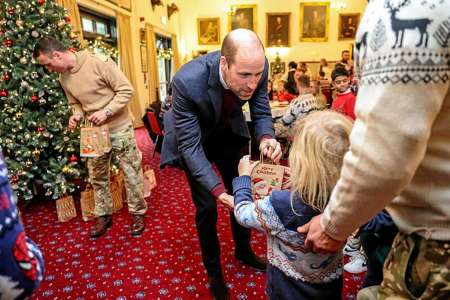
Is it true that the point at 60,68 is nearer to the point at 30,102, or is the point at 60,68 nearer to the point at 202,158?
the point at 30,102

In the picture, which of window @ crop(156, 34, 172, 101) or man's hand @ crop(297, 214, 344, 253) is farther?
window @ crop(156, 34, 172, 101)

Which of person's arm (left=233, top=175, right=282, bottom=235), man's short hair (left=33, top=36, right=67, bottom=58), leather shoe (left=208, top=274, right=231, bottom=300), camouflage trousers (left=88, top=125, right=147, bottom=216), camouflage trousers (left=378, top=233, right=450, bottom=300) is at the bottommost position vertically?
leather shoe (left=208, top=274, right=231, bottom=300)

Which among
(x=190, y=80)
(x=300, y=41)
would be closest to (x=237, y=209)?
(x=190, y=80)

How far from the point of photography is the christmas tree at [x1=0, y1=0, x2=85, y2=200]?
3.48 meters

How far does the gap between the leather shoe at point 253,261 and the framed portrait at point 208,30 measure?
1221cm

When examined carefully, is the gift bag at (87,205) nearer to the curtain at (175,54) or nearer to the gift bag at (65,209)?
the gift bag at (65,209)

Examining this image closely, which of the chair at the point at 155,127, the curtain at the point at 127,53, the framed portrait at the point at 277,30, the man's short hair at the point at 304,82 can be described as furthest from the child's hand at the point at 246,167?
the framed portrait at the point at 277,30

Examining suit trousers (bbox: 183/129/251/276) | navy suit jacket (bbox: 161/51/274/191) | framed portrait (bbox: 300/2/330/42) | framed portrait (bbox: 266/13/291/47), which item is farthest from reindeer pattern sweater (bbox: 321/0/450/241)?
framed portrait (bbox: 300/2/330/42)

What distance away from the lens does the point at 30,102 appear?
3613 millimetres

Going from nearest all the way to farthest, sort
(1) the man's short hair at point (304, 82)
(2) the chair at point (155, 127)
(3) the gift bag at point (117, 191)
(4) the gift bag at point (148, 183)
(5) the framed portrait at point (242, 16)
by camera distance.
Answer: (3) the gift bag at point (117, 191) < (4) the gift bag at point (148, 183) < (1) the man's short hair at point (304, 82) < (2) the chair at point (155, 127) < (5) the framed portrait at point (242, 16)

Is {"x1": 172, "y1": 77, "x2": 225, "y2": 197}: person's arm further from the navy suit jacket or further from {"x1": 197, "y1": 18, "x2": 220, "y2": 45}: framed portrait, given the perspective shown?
{"x1": 197, "y1": 18, "x2": 220, "y2": 45}: framed portrait

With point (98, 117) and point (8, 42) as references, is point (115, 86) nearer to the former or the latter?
point (98, 117)

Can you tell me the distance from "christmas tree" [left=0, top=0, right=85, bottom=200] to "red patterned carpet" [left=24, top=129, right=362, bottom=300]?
477 millimetres

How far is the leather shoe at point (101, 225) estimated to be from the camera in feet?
10.1
